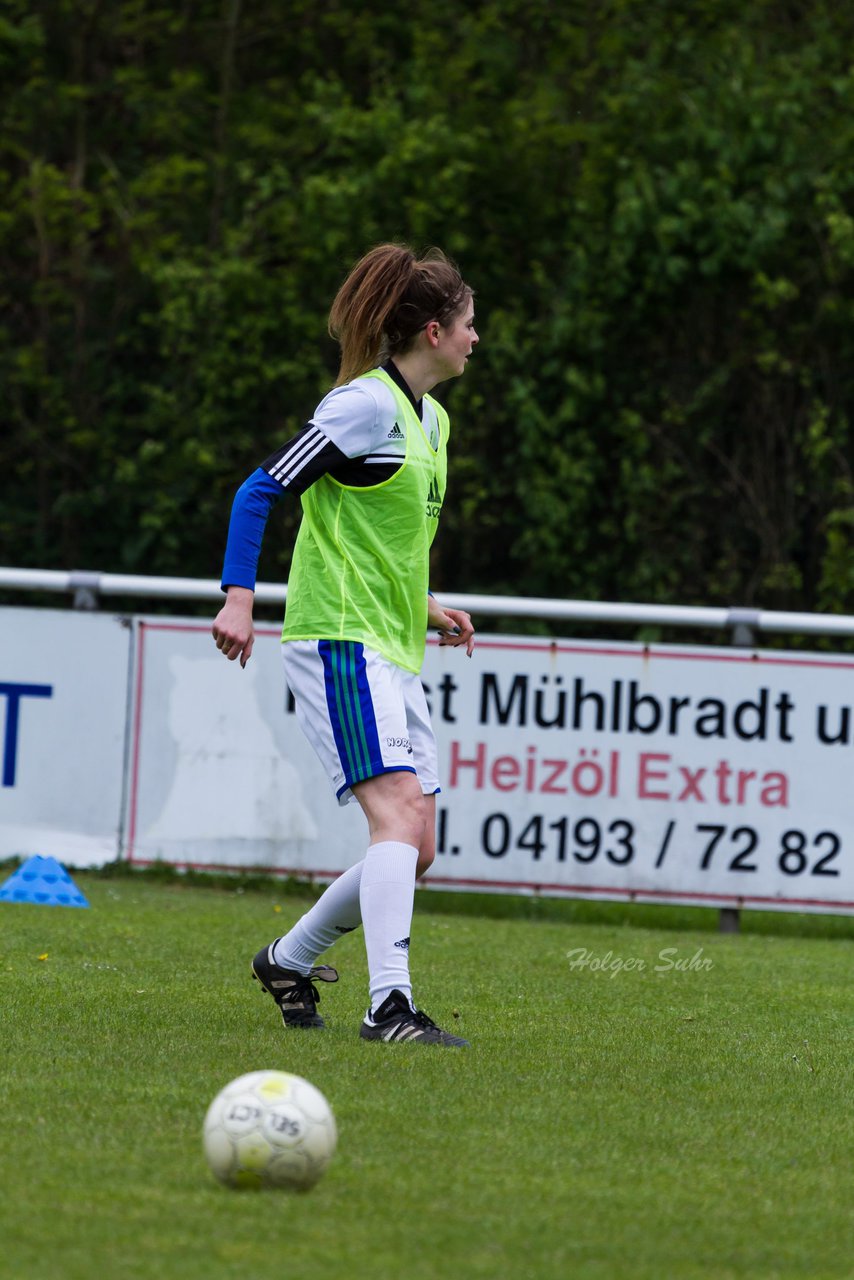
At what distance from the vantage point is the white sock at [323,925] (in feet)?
16.4

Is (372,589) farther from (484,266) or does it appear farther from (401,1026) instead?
(484,266)

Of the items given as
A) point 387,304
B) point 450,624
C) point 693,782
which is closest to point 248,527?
point 387,304

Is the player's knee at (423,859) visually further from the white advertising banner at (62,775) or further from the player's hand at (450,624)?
the white advertising banner at (62,775)

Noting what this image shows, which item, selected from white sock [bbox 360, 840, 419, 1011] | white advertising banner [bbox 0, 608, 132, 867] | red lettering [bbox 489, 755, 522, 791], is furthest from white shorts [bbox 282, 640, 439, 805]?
white advertising banner [bbox 0, 608, 132, 867]

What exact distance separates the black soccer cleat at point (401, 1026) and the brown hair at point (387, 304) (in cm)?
163

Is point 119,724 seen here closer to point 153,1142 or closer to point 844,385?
point 153,1142

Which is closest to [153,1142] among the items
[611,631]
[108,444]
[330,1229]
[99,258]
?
[330,1229]

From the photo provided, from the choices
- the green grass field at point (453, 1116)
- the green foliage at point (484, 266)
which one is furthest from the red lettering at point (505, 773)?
the green foliage at point (484, 266)

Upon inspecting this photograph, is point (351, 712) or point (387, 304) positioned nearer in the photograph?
point (351, 712)

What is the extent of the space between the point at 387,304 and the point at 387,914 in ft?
5.25

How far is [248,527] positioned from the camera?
15.4ft

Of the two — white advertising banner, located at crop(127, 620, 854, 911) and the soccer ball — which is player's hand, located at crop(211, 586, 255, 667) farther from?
white advertising banner, located at crop(127, 620, 854, 911)

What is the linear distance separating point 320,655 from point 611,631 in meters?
8.90

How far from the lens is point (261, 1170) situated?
10.5 feet
